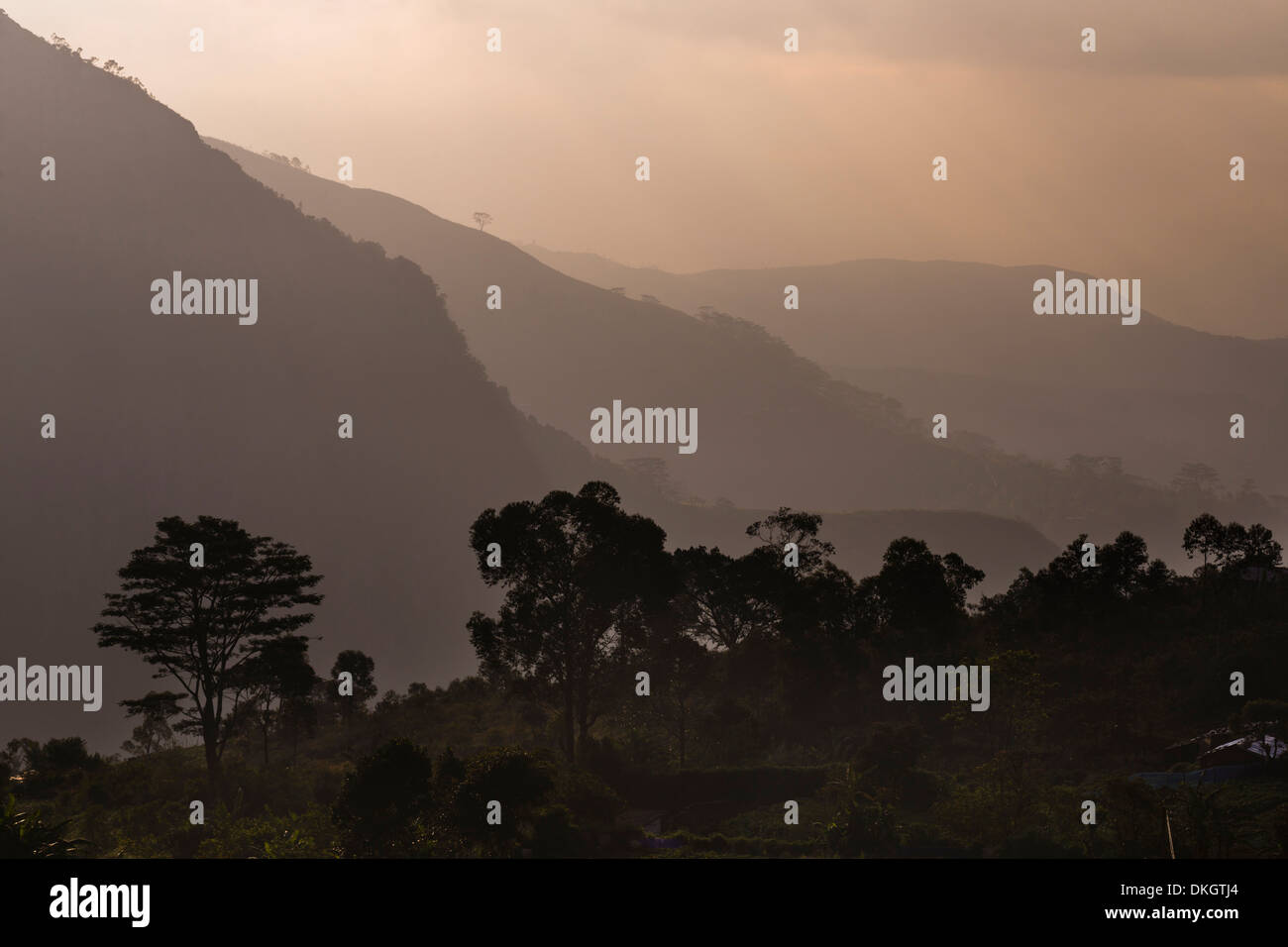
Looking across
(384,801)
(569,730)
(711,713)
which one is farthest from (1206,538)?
(384,801)

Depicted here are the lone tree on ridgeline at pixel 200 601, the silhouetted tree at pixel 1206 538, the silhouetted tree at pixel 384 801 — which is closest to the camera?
the silhouetted tree at pixel 384 801

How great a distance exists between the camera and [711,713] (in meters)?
49.9

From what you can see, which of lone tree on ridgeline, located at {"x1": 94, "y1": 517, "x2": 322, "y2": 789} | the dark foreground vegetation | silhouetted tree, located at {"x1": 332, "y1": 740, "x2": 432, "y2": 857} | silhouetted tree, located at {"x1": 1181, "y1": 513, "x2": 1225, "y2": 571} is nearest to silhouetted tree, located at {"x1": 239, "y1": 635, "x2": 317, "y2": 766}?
the dark foreground vegetation

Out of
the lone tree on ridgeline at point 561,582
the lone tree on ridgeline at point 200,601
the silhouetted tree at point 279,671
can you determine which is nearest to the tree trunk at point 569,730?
the lone tree on ridgeline at point 561,582

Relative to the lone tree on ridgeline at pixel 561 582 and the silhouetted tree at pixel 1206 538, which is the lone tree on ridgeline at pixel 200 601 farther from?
the silhouetted tree at pixel 1206 538

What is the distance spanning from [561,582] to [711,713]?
966 centimetres

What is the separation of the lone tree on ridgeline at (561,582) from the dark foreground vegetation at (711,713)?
5.0 inches

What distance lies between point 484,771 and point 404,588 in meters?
172

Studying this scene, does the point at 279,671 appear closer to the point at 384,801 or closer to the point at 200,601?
the point at 200,601

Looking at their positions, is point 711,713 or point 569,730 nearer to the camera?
point 569,730

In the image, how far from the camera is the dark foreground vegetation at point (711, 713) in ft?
101

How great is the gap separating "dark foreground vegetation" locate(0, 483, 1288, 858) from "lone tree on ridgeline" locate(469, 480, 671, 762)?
0.13m
